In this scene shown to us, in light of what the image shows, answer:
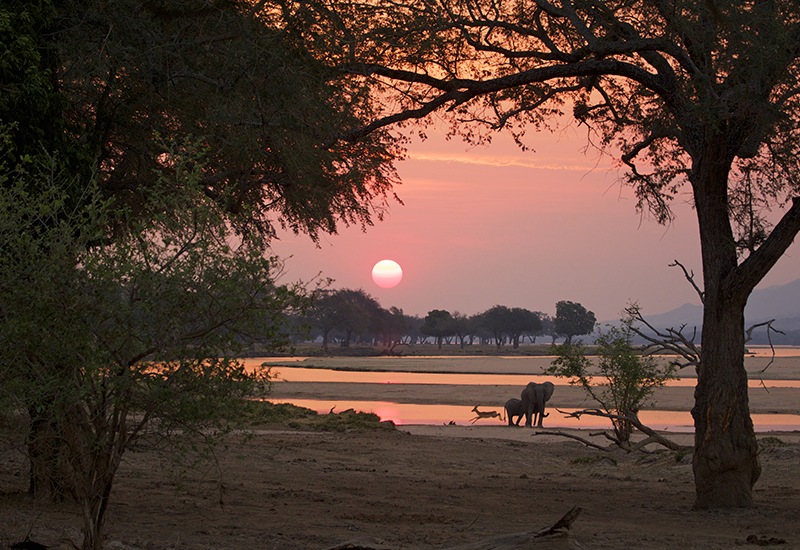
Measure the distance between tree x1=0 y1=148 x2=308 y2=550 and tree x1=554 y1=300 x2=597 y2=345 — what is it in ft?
495

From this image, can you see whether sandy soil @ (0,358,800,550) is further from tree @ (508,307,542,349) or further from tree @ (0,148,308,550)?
tree @ (508,307,542,349)

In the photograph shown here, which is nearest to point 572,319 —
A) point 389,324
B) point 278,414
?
point 389,324

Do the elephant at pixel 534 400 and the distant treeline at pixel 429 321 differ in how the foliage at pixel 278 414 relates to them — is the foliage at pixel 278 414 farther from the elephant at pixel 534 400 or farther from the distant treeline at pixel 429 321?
the distant treeline at pixel 429 321

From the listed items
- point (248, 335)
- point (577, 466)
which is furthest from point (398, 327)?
point (248, 335)

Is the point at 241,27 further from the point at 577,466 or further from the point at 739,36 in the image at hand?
the point at 577,466

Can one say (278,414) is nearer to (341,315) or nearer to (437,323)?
(341,315)

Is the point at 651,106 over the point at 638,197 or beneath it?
over

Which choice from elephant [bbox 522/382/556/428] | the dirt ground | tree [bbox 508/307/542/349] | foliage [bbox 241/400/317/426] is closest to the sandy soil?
the dirt ground

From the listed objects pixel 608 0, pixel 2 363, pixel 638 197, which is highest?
pixel 608 0

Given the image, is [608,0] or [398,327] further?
[398,327]

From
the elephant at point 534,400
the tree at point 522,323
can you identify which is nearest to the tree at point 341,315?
the tree at point 522,323

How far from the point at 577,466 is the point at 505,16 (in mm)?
9706

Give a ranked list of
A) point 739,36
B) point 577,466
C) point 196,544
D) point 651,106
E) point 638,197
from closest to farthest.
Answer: point 196,544 < point 739,36 < point 651,106 < point 638,197 < point 577,466

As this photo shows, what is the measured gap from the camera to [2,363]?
17.7 ft
